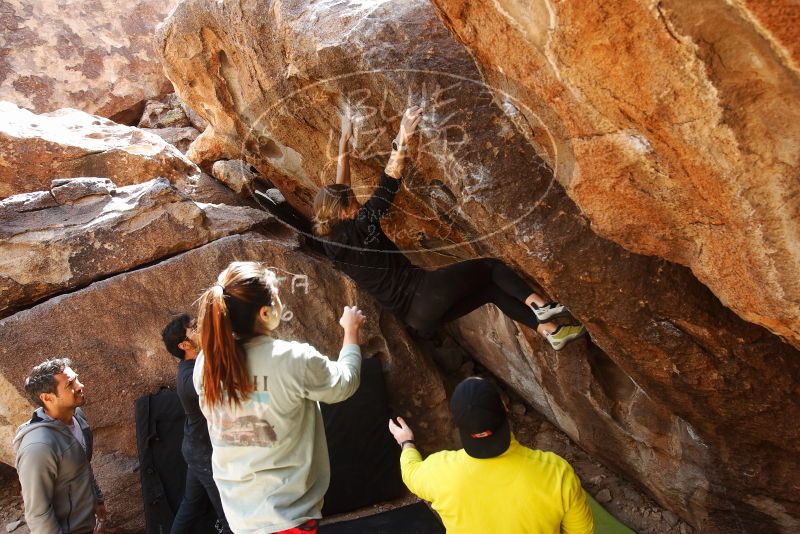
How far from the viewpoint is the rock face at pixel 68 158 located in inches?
206

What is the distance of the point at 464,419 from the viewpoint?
1.92 metres

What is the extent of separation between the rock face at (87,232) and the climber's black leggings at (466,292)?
173 centimetres

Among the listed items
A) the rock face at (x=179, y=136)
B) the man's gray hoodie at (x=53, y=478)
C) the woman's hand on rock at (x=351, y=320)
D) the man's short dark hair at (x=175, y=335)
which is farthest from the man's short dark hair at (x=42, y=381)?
the rock face at (x=179, y=136)

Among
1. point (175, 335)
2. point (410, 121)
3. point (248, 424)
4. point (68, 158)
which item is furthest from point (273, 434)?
point (68, 158)

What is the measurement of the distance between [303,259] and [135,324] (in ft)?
3.70

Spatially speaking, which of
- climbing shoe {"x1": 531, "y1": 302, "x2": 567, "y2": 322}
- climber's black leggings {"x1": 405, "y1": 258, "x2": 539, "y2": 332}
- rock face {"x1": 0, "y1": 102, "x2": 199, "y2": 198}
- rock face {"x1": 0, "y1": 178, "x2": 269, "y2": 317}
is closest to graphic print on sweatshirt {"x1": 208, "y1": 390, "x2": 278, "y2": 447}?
climber's black leggings {"x1": 405, "y1": 258, "x2": 539, "y2": 332}

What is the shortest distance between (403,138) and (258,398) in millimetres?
1336

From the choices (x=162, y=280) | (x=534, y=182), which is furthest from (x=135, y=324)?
(x=534, y=182)

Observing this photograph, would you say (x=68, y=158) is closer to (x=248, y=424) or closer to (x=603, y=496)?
(x=248, y=424)

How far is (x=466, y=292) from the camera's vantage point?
3.20 metres

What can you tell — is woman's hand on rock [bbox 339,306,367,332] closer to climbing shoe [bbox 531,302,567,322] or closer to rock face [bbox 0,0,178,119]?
climbing shoe [bbox 531,302,567,322]

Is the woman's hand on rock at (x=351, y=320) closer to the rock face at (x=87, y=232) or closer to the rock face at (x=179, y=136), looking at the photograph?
the rock face at (x=87, y=232)

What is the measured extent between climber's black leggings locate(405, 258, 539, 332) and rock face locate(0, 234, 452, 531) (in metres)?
1.23

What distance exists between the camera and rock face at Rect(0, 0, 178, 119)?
876cm
